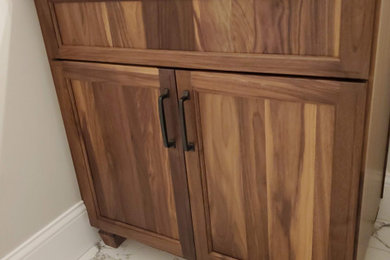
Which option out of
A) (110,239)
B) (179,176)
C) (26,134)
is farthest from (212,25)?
(110,239)

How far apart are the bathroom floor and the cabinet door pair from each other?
15cm

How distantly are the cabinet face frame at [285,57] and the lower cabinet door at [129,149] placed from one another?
3 centimetres

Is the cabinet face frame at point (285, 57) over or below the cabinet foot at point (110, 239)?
over

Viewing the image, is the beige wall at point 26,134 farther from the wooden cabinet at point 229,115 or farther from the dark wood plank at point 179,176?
the dark wood plank at point 179,176

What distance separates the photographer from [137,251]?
1.39 meters

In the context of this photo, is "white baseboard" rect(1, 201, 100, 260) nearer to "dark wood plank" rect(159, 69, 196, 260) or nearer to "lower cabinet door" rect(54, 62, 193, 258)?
"lower cabinet door" rect(54, 62, 193, 258)

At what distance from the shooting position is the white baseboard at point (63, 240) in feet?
4.05

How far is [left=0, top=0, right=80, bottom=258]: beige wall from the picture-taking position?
1.11 meters

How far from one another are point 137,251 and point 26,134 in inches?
21.2

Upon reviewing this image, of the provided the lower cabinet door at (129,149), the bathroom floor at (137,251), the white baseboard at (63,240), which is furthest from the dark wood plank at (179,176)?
the white baseboard at (63,240)

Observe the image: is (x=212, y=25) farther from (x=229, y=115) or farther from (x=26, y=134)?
(x=26, y=134)

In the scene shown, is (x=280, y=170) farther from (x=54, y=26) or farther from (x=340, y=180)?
(x=54, y=26)

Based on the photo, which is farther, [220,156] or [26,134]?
[26,134]

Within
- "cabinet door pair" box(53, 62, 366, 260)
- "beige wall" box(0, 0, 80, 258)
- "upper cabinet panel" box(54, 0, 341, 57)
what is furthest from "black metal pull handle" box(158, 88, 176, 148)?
"beige wall" box(0, 0, 80, 258)
